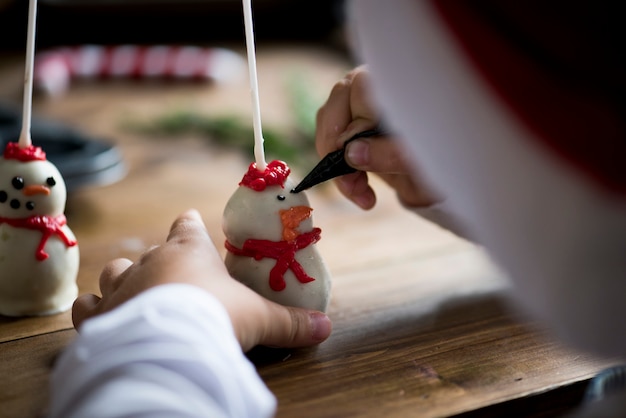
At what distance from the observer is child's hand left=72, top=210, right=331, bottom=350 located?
0.59 metres

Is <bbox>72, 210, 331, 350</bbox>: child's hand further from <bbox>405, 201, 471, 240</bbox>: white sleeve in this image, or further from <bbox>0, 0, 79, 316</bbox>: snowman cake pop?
<bbox>405, 201, 471, 240</bbox>: white sleeve

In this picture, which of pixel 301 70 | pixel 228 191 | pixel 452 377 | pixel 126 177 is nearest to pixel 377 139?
pixel 452 377

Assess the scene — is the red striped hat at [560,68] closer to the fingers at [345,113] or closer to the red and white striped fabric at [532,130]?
the red and white striped fabric at [532,130]

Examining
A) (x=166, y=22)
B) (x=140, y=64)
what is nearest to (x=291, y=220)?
(x=140, y=64)

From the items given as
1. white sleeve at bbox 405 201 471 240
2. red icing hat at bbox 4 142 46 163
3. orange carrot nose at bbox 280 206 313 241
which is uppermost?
orange carrot nose at bbox 280 206 313 241

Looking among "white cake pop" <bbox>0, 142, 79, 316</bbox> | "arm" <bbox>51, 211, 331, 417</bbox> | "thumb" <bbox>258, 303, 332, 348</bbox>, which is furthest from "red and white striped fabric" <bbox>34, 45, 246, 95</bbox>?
"arm" <bbox>51, 211, 331, 417</bbox>

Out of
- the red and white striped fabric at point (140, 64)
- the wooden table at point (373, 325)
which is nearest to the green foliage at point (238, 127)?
the wooden table at point (373, 325)

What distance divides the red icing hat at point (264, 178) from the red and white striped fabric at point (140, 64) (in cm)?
127

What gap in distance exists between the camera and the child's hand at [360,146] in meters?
0.72

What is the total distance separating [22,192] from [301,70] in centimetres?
137

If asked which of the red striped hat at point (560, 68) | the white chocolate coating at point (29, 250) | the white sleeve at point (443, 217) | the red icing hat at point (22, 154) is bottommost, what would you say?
the white chocolate coating at point (29, 250)

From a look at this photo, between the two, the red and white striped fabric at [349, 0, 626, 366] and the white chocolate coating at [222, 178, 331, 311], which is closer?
the red and white striped fabric at [349, 0, 626, 366]

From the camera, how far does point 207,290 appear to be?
582mm

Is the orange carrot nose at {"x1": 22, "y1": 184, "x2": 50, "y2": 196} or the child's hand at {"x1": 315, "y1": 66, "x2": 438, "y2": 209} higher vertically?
the child's hand at {"x1": 315, "y1": 66, "x2": 438, "y2": 209}
